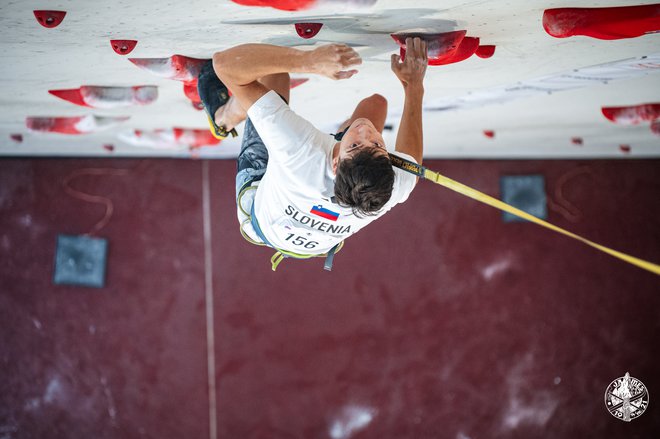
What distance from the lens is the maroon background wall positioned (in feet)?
13.1

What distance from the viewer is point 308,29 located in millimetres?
1584

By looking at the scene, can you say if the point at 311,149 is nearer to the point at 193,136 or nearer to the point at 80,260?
the point at 193,136

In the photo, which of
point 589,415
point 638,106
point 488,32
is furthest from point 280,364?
point 488,32

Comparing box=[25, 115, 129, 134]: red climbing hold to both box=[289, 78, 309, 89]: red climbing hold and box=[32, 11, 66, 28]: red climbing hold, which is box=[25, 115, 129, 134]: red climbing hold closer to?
box=[289, 78, 309, 89]: red climbing hold

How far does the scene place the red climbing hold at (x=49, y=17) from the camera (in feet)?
4.68

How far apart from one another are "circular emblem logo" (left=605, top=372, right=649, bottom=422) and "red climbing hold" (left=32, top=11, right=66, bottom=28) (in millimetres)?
3682

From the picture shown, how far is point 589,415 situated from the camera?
4527mm

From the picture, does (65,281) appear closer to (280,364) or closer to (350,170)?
(280,364)

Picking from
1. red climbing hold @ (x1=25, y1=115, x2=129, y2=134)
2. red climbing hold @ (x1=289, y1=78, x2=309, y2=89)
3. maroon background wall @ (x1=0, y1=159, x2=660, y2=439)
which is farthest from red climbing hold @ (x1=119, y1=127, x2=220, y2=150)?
red climbing hold @ (x1=289, y1=78, x2=309, y2=89)

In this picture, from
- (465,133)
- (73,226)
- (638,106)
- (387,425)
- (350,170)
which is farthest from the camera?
(387,425)

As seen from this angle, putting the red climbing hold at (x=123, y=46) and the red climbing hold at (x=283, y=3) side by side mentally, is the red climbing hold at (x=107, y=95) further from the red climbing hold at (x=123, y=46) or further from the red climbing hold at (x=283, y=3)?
the red climbing hold at (x=283, y=3)

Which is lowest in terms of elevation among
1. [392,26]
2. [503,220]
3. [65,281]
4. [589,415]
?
[589,415]

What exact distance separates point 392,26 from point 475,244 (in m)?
3.00

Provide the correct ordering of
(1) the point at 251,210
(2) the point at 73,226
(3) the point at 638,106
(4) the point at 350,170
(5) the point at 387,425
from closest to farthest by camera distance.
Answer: (4) the point at 350,170, (1) the point at 251,210, (3) the point at 638,106, (2) the point at 73,226, (5) the point at 387,425
